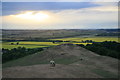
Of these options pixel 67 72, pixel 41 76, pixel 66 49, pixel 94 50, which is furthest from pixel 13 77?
pixel 94 50

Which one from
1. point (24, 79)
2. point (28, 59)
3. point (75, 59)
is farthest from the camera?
point (28, 59)

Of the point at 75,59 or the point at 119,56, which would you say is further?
the point at 119,56

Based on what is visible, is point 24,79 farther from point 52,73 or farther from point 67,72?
point 67,72

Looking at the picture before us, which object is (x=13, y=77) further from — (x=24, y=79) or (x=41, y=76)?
(x=41, y=76)

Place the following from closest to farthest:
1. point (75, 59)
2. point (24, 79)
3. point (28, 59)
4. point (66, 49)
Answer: point (24, 79)
point (75, 59)
point (28, 59)
point (66, 49)

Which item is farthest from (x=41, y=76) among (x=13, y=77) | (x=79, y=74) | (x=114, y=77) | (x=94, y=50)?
(x=94, y=50)

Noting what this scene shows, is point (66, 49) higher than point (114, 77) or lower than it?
higher
